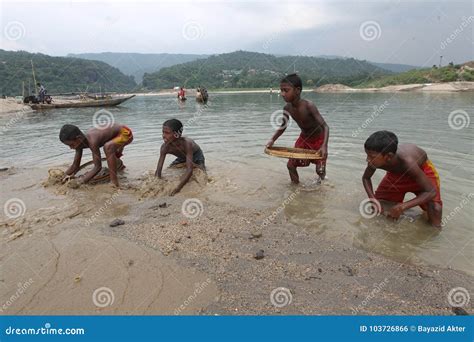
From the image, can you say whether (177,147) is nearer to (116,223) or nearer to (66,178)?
(66,178)

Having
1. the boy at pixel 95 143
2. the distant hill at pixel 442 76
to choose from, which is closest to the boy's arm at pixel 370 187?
the boy at pixel 95 143

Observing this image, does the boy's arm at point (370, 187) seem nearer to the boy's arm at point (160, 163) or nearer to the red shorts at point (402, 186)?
the red shorts at point (402, 186)

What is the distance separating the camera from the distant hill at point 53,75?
6025cm

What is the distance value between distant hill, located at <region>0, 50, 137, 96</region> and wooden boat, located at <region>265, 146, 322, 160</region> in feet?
178

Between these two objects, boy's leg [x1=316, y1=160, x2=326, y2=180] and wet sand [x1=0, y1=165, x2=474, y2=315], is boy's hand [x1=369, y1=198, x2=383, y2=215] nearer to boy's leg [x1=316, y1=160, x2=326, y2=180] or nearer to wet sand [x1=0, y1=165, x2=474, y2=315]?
wet sand [x1=0, y1=165, x2=474, y2=315]

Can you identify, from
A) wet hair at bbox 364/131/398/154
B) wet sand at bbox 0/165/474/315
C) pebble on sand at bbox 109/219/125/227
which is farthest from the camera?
pebble on sand at bbox 109/219/125/227

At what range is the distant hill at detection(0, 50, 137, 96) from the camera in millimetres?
60250

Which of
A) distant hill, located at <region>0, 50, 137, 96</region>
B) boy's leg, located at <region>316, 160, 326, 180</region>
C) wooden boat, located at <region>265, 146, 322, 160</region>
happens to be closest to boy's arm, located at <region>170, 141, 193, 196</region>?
wooden boat, located at <region>265, 146, 322, 160</region>

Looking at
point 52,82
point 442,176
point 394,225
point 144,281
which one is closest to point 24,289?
point 144,281

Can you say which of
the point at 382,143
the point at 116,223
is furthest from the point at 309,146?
the point at 116,223

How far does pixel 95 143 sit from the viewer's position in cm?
573

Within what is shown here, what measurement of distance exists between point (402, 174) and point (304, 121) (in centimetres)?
181

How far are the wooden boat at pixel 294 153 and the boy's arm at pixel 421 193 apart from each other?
1.32 m

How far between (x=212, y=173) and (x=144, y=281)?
3.98 meters
